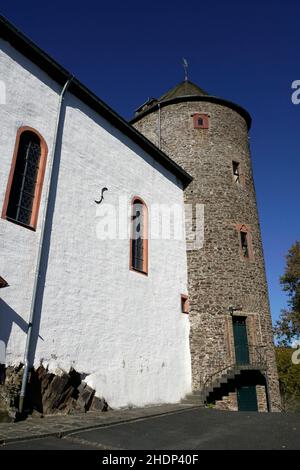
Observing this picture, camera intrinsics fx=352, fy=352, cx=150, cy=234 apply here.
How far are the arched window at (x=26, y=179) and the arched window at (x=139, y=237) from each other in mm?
3635

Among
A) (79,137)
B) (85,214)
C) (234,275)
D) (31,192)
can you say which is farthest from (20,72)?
(234,275)

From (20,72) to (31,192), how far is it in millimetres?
2912

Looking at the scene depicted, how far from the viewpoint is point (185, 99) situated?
54.9 ft

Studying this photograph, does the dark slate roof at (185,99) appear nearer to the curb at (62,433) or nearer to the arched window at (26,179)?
the arched window at (26,179)

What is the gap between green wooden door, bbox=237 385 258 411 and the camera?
41.9 feet

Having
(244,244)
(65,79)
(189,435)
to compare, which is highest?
(65,79)

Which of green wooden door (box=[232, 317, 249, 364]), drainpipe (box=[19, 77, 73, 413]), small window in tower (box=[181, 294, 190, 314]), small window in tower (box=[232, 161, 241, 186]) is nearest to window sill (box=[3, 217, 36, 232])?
drainpipe (box=[19, 77, 73, 413])

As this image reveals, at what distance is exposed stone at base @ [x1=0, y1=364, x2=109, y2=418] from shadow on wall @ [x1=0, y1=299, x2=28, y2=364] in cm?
35

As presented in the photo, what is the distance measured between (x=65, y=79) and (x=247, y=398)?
483 inches

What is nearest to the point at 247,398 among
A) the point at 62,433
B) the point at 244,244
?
the point at 244,244

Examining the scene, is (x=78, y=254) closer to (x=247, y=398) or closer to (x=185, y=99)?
(x=247, y=398)

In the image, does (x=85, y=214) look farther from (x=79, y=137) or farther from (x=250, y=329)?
(x=250, y=329)

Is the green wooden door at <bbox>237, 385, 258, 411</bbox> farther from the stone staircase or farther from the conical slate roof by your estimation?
the conical slate roof

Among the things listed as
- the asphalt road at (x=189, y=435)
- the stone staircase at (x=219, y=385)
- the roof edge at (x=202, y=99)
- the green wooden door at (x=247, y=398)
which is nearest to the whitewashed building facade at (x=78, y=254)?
the stone staircase at (x=219, y=385)
